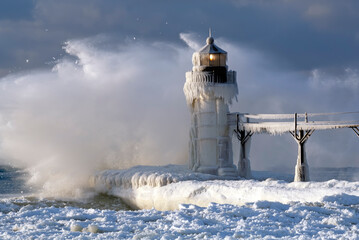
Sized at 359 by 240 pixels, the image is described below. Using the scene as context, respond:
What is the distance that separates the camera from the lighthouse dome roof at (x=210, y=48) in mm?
29297

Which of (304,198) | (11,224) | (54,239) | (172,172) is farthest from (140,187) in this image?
(54,239)

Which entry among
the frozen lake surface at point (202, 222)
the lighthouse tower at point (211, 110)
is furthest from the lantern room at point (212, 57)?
the frozen lake surface at point (202, 222)

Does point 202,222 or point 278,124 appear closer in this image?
point 202,222

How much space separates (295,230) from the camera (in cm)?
1254

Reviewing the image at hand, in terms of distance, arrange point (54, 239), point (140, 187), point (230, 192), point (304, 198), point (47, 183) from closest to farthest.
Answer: point (54, 239)
point (304, 198)
point (230, 192)
point (140, 187)
point (47, 183)

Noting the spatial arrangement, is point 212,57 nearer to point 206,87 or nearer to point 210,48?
point 210,48

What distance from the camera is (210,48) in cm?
2944

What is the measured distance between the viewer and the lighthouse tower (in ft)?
94.1

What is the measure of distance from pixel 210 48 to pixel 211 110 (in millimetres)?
3129

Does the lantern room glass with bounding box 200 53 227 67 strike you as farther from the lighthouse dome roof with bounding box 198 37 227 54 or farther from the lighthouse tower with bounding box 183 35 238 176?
the lighthouse dome roof with bounding box 198 37 227 54

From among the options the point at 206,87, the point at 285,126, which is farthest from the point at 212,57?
the point at 285,126

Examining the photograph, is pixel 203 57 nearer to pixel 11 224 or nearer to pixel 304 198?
pixel 304 198

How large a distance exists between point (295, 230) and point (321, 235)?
2.07 feet

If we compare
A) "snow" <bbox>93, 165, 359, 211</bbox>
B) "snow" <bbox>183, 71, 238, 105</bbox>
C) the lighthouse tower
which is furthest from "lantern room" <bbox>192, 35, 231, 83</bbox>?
"snow" <bbox>93, 165, 359, 211</bbox>
